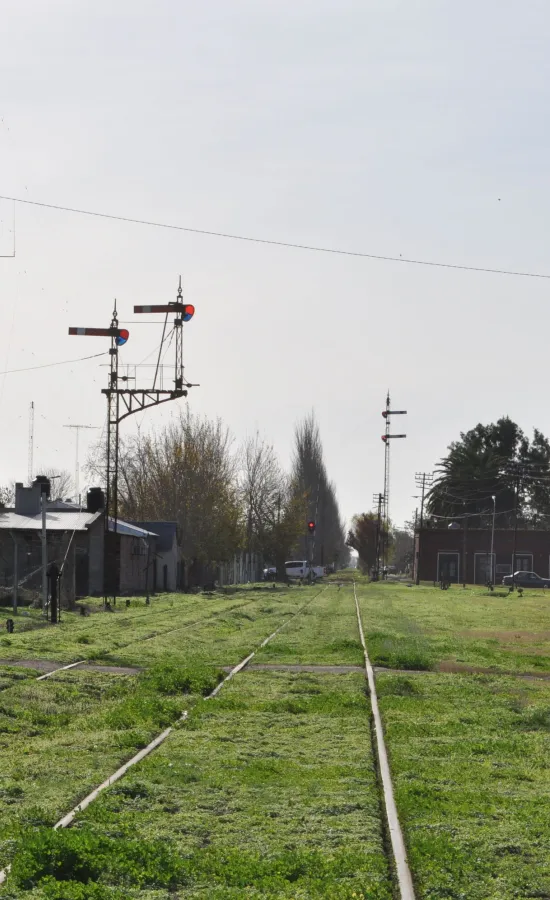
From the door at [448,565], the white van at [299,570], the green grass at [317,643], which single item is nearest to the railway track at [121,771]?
the green grass at [317,643]

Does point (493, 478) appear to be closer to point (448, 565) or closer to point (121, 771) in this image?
point (448, 565)

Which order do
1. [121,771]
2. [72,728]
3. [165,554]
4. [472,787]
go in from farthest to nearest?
[165,554], [72,728], [121,771], [472,787]

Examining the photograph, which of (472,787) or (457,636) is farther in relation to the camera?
(457,636)

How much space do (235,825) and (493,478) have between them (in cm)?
12622

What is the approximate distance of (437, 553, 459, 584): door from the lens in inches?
4587

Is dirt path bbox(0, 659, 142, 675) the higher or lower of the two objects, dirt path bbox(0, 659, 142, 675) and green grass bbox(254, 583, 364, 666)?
the higher

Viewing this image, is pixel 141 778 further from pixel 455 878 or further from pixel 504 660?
pixel 504 660

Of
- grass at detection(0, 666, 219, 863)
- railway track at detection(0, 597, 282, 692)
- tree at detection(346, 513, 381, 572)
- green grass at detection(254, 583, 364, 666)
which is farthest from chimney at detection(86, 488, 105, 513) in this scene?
tree at detection(346, 513, 381, 572)

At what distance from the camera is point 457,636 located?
31.8 meters

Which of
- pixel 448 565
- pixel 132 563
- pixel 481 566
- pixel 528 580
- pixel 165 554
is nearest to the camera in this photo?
pixel 132 563

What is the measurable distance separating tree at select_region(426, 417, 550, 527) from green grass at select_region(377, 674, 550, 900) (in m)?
113

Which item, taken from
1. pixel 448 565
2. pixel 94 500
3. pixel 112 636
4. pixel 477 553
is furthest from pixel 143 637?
pixel 448 565

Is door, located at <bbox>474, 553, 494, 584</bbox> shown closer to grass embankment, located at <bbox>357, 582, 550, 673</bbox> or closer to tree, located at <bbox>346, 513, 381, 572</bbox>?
tree, located at <bbox>346, 513, 381, 572</bbox>

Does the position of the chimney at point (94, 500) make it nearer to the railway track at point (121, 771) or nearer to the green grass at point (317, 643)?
the green grass at point (317, 643)
